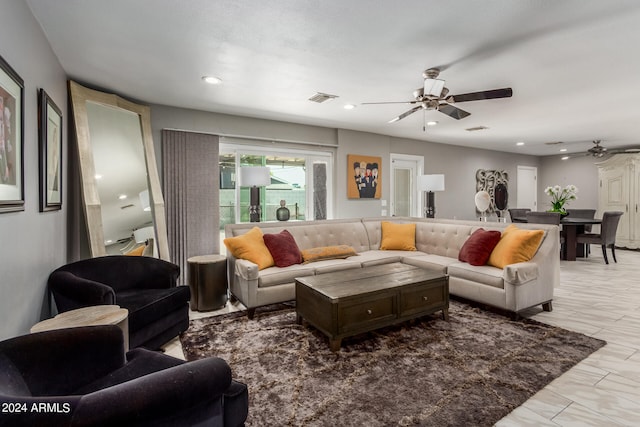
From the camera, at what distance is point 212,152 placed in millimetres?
4262

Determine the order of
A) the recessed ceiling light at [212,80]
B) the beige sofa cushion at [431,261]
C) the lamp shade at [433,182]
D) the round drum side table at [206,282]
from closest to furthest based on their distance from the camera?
the recessed ceiling light at [212,80] → the round drum side table at [206,282] → the beige sofa cushion at [431,261] → the lamp shade at [433,182]

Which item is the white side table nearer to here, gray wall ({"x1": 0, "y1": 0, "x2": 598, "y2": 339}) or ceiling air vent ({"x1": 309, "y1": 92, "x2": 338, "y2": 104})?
gray wall ({"x1": 0, "y1": 0, "x2": 598, "y2": 339})

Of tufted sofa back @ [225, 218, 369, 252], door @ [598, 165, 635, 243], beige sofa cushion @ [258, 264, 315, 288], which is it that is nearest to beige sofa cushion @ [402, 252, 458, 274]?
tufted sofa back @ [225, 218, 369, 252]

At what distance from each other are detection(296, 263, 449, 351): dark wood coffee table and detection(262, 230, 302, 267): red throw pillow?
0.66 meters

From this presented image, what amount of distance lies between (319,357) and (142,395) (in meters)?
1.58

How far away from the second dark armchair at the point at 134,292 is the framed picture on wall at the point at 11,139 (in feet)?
2.18

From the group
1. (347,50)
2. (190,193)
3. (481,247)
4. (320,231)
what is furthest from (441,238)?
(190,193)

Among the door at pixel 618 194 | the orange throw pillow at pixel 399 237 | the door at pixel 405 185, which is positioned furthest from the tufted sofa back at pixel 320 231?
the door at pixel 618 194

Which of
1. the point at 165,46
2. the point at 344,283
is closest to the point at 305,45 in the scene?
the point at 165,46

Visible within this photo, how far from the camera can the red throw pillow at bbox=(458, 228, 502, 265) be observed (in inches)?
136

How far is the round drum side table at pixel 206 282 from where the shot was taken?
3.38 m

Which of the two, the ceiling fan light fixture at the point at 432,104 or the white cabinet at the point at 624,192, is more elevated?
the ceiling fan light fixture at the point at 432,104

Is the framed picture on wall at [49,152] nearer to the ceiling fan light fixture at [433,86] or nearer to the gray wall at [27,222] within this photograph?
the gray wall at [27,222]

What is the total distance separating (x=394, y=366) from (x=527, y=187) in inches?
338
